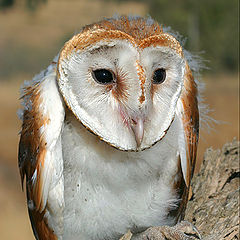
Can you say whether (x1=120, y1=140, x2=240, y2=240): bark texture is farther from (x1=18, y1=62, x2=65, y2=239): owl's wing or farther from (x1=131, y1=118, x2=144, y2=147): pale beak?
(x1=131, y1=118, x2=144, y2=147): pale beak

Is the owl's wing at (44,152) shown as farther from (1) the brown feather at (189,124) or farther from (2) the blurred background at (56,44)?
(2) the blurred background at (56,44)

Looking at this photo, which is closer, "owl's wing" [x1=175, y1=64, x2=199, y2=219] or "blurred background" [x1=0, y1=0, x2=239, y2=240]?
"owl's wing" [x1=175, y1=64, x2=199, y2=219]

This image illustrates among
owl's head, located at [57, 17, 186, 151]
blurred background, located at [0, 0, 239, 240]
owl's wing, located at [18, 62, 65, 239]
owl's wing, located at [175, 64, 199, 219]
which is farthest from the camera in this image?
blurred background, located at [0, 0, 239, 240]

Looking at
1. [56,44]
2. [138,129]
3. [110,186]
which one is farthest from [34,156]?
[56,44]

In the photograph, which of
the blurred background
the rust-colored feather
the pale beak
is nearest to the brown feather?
the pale beak

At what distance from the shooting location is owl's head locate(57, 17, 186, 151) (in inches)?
41.7

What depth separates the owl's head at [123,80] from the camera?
1059 mm

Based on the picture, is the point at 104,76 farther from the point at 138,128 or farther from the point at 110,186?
the point at 110,186

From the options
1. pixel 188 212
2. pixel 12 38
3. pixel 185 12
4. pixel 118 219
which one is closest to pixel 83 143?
pixel 118 219

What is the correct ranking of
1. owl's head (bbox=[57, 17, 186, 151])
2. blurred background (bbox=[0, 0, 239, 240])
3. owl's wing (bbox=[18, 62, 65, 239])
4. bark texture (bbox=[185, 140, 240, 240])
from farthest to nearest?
blurred background (bbox=[0, 0, 239, 240])
bark texture (bbox=[185, 140, 240, 240])
owl's wing (bbox=[18, 62, 65, 239])
owl's head (bbox=[57, 17, 186, 151])

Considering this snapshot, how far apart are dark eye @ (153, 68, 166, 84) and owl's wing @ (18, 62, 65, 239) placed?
0.29 m

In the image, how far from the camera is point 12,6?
544cm

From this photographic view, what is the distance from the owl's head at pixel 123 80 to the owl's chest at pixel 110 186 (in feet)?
0.49

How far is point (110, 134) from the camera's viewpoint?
114 cm
